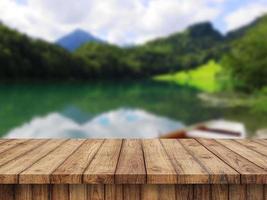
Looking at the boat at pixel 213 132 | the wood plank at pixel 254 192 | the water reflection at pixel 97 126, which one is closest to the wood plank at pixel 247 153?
the wood plank at pixel 254 192

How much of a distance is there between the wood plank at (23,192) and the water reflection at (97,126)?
18.5 m

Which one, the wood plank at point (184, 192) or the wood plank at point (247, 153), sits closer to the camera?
the wood plank at point (184, 192)

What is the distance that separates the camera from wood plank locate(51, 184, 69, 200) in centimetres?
218

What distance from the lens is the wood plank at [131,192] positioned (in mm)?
2182

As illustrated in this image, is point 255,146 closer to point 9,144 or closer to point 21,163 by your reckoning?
point 21,163

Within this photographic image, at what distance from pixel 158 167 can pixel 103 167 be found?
32 centimetres

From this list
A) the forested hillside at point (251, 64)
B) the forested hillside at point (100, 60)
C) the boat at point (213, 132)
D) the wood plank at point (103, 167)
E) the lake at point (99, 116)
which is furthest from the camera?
the forested hillside at point (100, 60)

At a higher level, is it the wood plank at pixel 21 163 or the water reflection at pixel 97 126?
the wood plank at pixel 21 163

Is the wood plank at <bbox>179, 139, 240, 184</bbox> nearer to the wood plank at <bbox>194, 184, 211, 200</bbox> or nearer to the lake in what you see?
the wood plank at <bbox>194, 184, 211, 200</bbox>

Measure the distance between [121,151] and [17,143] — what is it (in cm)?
88

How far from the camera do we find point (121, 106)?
135ft

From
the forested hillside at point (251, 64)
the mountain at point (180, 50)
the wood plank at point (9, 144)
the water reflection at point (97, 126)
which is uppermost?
the mountain at point (180, 50)

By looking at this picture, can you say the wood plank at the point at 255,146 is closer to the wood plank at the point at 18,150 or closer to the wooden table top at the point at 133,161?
the wooden table top at the point at 133,161

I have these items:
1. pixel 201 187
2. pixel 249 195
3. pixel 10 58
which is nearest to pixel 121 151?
pixel 201 187
